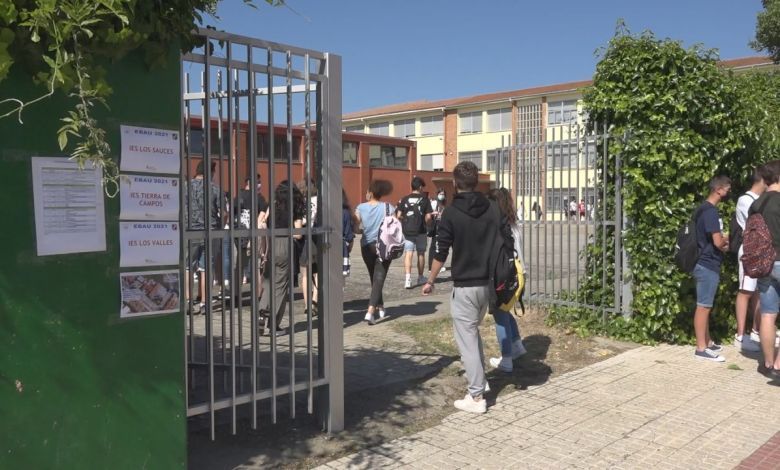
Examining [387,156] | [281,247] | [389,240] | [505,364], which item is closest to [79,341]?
[505,364]

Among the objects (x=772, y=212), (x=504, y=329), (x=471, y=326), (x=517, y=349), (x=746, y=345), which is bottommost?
(x=746, y=345)

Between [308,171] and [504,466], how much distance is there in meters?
2.23

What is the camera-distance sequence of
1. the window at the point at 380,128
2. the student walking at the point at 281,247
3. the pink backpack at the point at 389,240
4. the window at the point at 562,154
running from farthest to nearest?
the window at the point at 380,128 → the pink backpack at the point at 389,240 → the window at the point at 562,154 → the student walking at the point at 281,247

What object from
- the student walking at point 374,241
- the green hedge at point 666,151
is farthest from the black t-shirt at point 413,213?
the green hedge at point 666,151

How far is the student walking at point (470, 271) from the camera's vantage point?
5191 mm

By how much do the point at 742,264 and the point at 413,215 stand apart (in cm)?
651

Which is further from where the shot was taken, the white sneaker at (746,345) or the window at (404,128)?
the window at (404,128)

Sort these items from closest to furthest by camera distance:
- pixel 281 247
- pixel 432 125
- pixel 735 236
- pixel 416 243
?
1. pixel 735 236
2. pixel 281 247
3. pixel 416 243
4. pixel 432 125

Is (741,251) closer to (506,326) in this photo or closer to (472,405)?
(506,326)

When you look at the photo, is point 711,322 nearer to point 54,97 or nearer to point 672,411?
point 672,411

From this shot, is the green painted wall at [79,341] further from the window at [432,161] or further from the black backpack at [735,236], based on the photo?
the window at [432,161]

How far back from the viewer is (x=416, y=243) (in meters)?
12.2

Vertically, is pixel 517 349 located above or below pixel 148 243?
below

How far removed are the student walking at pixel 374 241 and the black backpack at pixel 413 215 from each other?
2.88 metres
